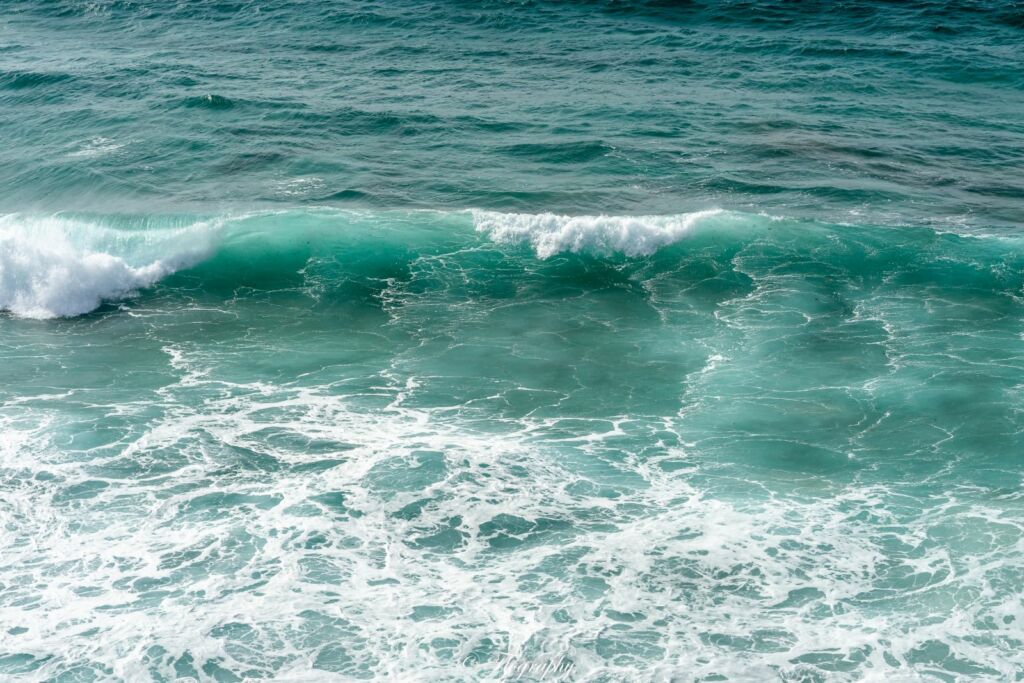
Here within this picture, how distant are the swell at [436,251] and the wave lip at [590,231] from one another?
0.03 m

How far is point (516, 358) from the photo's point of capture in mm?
19406

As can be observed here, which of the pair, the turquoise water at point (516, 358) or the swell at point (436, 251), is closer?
the turquoise water at point (516, 358)

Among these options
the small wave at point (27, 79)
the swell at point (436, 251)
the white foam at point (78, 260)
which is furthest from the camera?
the small wave at point (27, 79)

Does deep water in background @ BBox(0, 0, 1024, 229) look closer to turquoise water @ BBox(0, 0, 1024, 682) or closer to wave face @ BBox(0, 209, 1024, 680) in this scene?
turquoise water @ BBox(0, 0, 1024, 682)

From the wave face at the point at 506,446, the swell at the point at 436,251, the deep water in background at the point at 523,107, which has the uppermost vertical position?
the deep water in background at the point at 523,107

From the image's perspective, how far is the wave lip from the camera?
23500 millimetres

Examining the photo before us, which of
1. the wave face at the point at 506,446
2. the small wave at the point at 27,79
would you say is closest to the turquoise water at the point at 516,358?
the wave face at the point at 506,446

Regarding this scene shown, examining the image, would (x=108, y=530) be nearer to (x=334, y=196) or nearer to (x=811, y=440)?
(x=811, y=440)

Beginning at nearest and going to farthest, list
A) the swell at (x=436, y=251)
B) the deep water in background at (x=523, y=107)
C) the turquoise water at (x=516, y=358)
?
the turquoise water at (x=516, y=358) < the swell at (x=436, y=251) < the deep water in background at (x=523, y=107)

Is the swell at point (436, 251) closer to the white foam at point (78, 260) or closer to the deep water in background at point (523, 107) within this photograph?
the white foam at point (78, 260)

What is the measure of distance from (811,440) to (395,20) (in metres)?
27.7

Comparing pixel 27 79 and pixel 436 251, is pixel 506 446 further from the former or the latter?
pixel 27 79

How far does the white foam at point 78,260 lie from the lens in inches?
862

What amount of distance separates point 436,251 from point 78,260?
310 inches
